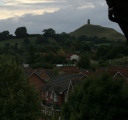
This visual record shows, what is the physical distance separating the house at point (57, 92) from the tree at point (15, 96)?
618cm

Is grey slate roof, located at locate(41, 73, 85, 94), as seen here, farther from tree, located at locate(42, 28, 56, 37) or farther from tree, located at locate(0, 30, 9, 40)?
tree, located at locate(42, 28, 56, 37)

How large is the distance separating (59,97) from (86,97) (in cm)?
1626

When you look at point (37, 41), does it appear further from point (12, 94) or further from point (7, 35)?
point (12, 94)

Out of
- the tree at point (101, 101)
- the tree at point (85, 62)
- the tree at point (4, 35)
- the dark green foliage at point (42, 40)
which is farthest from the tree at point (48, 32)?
the tree at point (101, 101)

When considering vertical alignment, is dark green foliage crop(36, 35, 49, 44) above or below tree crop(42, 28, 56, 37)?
below

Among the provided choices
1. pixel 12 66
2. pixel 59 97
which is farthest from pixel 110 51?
pixel 12 66

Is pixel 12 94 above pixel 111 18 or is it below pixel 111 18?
below

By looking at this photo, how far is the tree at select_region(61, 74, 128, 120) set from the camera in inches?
904

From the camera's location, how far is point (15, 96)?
93.9ft

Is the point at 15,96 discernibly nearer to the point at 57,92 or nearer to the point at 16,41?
the point at 57,92


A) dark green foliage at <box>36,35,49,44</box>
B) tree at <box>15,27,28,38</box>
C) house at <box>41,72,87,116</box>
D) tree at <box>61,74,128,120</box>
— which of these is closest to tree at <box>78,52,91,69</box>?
house at <box>41,72,87,116</box>

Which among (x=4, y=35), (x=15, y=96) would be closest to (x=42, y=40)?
(x=4, y=35)

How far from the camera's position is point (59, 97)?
39.6 meters

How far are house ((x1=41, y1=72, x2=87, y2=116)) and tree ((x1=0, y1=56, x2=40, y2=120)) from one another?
6.18 metres
